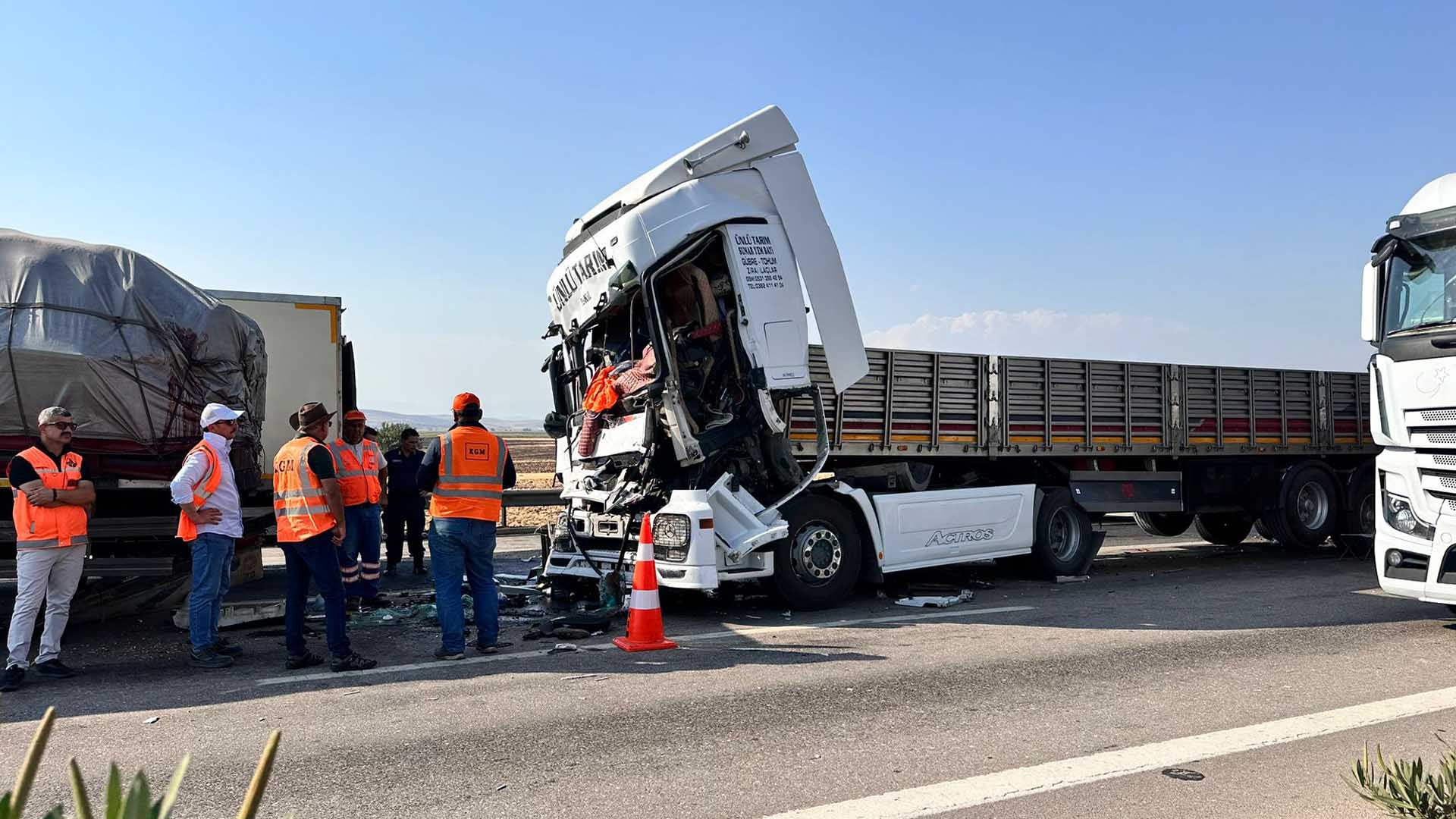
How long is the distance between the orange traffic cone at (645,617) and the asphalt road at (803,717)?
309 mm

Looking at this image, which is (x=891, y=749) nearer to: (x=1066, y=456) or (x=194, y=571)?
(x=194, y=571)

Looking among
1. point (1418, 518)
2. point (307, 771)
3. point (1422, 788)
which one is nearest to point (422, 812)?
point (307, 771)

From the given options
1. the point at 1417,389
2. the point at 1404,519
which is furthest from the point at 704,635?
the point at 1417,389

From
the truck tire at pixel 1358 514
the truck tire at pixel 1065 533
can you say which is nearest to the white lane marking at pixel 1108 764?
the truck tire at pixel 1065 533

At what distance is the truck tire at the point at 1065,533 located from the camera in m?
11.0

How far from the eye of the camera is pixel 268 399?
11789mm

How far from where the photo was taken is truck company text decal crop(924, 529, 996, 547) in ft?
32.4

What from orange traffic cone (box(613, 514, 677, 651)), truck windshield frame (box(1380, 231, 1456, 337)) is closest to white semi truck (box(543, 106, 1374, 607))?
orange traffic cone (box(613, 514, 677, 651))

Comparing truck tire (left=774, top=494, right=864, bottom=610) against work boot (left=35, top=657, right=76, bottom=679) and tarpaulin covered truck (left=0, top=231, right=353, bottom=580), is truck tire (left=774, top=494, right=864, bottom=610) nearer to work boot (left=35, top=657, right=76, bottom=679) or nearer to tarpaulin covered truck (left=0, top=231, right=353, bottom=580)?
tarpaulin covered truck (left=0, top=231, right=353, bottom=580)

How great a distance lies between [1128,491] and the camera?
39.8ft

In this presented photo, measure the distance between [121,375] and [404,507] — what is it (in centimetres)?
430

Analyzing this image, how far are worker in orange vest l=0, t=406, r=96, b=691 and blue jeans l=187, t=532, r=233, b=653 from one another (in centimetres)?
68

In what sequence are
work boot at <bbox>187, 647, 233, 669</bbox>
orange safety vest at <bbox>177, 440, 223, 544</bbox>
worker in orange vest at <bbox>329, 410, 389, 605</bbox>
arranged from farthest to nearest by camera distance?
1. worker in orange vest at <bbox>329, 410, 389, 605</bbox>
2. orange safety vest at <bbox>177, 440, 223, 544</bbox>
3. work boot at <bbox>187, 647, 233, 669</bbox>

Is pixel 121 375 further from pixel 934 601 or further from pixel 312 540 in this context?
pixel 934 601
